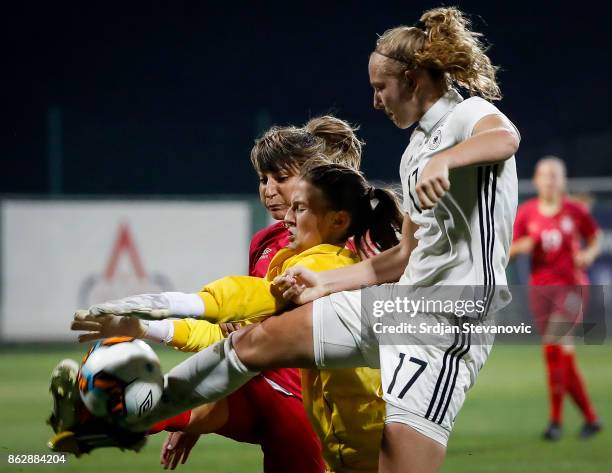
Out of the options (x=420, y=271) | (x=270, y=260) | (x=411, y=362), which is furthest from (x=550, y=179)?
(x=411, y=362)

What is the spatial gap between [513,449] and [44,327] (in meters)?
7.06

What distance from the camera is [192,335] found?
3.98m

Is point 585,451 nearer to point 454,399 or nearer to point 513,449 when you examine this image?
point 513,449

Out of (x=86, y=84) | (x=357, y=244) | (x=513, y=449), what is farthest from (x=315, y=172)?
(x=86, y=84)

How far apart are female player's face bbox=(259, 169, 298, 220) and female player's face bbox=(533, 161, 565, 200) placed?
15.6 ft

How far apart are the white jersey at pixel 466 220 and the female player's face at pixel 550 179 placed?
541 cm

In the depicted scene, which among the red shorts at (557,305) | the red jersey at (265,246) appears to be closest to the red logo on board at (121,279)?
the red shorts at (557,305)

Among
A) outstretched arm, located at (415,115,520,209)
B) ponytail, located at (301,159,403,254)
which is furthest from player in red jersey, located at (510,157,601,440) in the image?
outstretched arm, located at (415,115,520,209)

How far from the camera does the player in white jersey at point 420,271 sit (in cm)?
320

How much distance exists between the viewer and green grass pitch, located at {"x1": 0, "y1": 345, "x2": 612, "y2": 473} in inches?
236

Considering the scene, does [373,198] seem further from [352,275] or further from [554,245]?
[554,245]

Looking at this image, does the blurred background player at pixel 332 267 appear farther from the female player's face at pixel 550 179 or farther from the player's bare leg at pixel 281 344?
the female player's face at pixel 550 179

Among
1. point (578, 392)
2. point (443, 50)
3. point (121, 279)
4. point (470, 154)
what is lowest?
point (578, 392)

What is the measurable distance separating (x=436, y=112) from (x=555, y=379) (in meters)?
4.36
